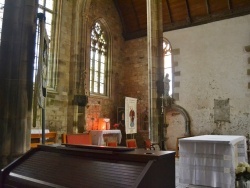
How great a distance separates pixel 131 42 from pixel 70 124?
550 centimetres

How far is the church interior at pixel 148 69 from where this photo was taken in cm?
Result: 702

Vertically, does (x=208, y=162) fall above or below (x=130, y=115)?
below

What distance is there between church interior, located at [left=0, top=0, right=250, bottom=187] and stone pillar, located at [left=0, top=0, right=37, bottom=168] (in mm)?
2693

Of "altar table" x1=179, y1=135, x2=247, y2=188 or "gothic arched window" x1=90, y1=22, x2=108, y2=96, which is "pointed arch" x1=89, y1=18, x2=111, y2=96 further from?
"altar table" x1=179, y1=135, x2=247, y2=188

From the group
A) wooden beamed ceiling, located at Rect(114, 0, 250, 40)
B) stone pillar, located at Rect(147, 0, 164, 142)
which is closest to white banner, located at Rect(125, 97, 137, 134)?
stone pillar, located at Rect(147, 0, 164, 142)

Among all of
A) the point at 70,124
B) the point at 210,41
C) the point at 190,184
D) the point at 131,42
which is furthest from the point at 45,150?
the point at 131,42

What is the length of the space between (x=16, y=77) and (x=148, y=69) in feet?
14.9

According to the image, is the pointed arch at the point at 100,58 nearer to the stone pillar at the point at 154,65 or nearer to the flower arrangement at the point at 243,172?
the stone pillar at the point at 154,65

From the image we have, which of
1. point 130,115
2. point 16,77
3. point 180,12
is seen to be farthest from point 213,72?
point 16,77

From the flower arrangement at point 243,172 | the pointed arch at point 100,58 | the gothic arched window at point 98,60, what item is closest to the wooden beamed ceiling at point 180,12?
the pointed arch at point 100,58

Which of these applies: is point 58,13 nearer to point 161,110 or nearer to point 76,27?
point 76,27

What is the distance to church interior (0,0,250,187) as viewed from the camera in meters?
7.02

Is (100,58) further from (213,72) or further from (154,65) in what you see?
(213,72)

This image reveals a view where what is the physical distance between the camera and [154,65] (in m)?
6.75
